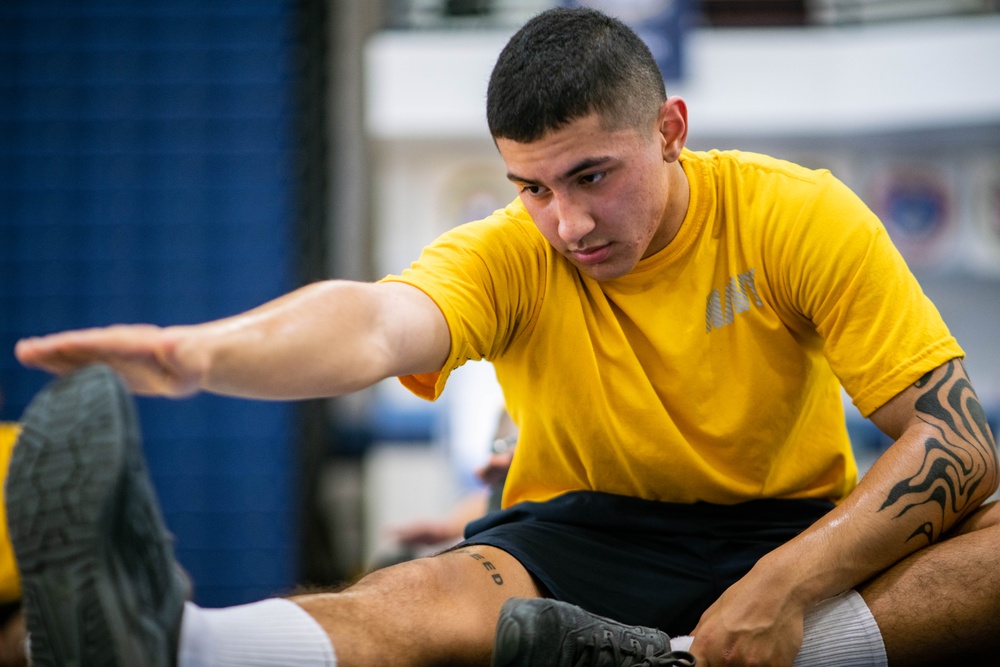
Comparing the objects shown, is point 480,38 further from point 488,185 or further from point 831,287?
point 831,287

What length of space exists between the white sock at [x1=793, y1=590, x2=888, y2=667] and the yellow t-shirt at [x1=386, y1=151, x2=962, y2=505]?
26cm

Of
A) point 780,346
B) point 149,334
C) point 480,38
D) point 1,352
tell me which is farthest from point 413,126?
point 149,334

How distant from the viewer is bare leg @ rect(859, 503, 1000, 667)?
134cm

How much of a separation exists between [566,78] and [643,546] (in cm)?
73

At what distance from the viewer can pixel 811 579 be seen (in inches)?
51.6

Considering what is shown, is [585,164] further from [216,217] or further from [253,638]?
[216,217]

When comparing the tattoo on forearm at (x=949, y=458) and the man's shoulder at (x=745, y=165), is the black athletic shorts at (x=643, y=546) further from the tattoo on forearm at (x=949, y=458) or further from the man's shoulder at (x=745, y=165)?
the man's shoulder at (x=745, y=165)

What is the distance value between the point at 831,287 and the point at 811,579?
16.8 inches

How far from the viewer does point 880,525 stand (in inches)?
52.4

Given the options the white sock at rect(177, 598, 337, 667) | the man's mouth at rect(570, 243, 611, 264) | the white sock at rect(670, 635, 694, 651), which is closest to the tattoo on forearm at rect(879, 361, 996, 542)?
the white sock at rect(670, 635, 694, 651)

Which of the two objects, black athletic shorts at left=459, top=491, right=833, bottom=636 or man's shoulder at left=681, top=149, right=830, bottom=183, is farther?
man's shoulder at left=681, top=149, right=830, bottom=183

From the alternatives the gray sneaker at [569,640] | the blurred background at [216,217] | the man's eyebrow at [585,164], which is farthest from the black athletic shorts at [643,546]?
the blurred background at [216,217]

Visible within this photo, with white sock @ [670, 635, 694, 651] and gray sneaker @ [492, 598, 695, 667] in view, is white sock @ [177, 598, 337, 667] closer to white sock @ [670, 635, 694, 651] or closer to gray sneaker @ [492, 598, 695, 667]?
gray sneaker @ [492, 598, 695, 667]

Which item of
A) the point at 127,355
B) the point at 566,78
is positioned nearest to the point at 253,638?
the point at 127,355
